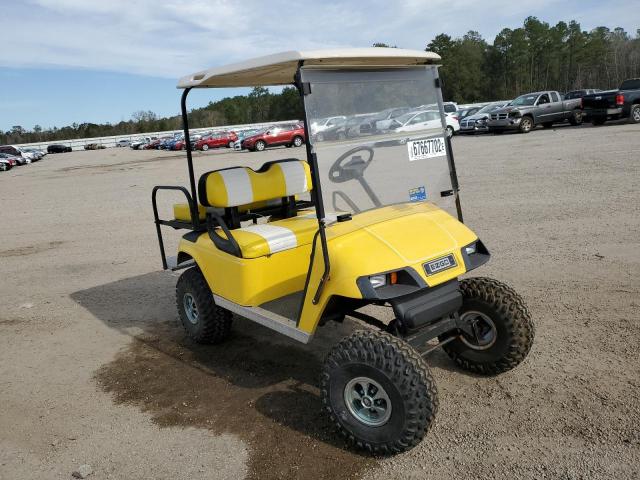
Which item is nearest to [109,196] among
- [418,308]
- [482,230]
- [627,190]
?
[482,230]

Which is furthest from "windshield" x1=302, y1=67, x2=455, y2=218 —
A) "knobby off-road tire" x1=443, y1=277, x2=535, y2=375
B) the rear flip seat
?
the rear flip seat

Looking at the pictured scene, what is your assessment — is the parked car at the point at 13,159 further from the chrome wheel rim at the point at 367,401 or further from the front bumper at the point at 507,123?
the chrome wheel rim at the point at 367,401

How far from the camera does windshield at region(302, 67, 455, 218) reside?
10.5ft

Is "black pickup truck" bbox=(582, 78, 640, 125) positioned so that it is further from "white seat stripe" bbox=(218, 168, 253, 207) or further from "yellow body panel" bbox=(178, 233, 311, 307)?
"yellow body panel" bbox=(178, 233, 311, 307)

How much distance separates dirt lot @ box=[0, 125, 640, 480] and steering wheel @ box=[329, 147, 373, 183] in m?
1.50

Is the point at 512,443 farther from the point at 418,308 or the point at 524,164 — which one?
the point at 524,164

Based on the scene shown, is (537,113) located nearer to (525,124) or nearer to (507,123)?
(525,124)

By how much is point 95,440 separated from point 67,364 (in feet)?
4.37

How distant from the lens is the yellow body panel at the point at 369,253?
2992 millimetres

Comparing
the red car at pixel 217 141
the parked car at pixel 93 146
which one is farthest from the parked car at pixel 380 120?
the parked car at pixel 93 146

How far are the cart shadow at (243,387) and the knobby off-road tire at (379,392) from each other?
160 millimetres

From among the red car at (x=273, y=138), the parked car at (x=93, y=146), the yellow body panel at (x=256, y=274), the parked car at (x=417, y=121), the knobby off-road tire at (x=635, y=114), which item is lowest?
the yellow body panel at (x=256, y=274)

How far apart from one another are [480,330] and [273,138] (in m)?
28.0

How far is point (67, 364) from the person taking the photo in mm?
4488
